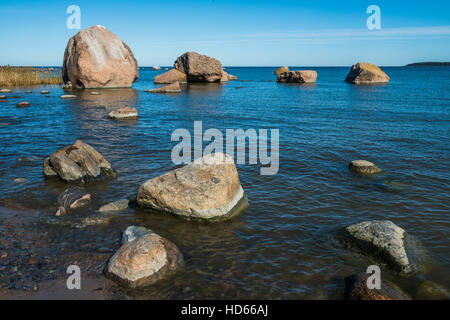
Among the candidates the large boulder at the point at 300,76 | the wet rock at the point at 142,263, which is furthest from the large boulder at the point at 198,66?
the wet rock at the point at 142,263

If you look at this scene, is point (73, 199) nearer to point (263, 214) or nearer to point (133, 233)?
point (133, 233)

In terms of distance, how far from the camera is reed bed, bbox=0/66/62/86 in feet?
163

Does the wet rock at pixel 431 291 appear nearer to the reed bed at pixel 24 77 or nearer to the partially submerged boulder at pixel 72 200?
the partially submerged boulder at pixel 72 200

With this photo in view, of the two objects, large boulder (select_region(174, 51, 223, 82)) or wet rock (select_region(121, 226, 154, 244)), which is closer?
wet rock (select_region(121, 226, 154, 244))

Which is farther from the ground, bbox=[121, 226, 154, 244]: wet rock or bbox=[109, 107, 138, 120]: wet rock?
bbox=[109, 107, 138, 120]: wet rock

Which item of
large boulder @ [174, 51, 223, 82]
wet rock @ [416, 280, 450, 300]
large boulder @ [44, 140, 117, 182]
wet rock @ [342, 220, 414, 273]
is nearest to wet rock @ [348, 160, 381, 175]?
wet rock @ [342, 220, 414, 273]

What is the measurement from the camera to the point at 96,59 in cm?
4688

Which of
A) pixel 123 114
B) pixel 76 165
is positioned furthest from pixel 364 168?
pixel 123 114

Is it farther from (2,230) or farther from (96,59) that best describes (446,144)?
(96,59)

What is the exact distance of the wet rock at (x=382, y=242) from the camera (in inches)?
276

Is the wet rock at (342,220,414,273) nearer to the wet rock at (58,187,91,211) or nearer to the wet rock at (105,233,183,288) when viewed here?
the wet rock at (105,233,183,288)

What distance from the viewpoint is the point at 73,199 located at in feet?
32.4

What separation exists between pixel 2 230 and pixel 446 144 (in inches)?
820

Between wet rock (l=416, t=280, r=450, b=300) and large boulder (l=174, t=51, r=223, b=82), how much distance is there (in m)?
65.9
